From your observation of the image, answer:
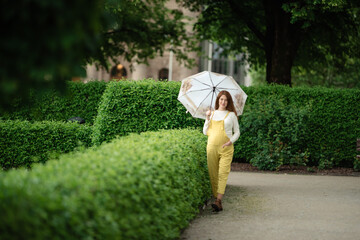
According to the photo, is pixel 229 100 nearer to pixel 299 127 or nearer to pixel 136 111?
pixel 136 111

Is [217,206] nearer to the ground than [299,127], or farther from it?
nearer to the ground

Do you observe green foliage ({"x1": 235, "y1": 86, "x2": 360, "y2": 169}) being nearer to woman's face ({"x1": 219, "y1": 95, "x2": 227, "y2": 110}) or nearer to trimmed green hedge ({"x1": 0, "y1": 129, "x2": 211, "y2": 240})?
woman's face ({"x1": 219, "y1": 95, "x2": 227, "y2": 110})

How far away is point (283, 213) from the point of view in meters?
7.89

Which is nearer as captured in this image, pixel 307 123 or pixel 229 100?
pixel 229 100

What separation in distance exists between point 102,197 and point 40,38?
1.54 metres

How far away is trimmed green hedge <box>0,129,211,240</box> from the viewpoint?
10.3 feet

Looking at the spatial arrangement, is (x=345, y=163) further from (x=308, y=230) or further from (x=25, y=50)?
(x=25, y=50)

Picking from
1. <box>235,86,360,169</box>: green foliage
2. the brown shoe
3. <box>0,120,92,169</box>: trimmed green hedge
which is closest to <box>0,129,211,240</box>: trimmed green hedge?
the brown shoe

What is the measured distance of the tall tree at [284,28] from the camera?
1679 cm

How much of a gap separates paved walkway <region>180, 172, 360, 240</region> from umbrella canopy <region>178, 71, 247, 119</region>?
5.92ft

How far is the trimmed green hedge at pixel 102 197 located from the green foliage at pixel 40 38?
2.88ft

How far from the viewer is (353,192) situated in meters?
10.5

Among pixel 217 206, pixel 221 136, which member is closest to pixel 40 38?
pixel 217 206

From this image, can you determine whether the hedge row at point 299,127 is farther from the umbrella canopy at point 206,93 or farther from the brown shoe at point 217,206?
the brown shoe at point 217,206
